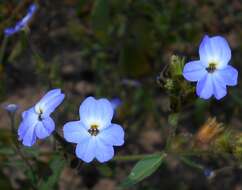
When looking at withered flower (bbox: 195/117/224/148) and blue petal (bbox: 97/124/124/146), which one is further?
withered flower (bbox: 195/117/224/148)

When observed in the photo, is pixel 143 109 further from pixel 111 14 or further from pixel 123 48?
pixel 111 14

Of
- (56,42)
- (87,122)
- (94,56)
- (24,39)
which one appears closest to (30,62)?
(56,42)

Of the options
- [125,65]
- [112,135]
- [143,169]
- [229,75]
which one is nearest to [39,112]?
[112,135]

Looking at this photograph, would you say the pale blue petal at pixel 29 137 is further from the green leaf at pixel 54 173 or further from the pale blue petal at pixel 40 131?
the green leaf at pixel 54 173

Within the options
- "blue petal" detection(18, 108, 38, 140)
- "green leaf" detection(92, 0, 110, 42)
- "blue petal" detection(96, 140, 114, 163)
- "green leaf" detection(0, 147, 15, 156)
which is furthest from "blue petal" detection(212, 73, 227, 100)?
"green leaf" detection(92, 0, 110, 42)

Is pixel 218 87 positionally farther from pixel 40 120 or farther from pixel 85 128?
pixel 40 120

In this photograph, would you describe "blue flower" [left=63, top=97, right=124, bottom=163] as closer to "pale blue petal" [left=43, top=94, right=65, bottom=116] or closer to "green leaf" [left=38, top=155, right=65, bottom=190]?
"pale blue petal" [left=43, top=94, right=65, bottom=116]
